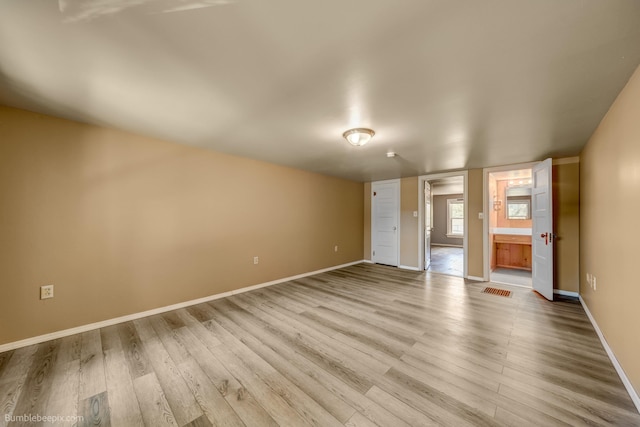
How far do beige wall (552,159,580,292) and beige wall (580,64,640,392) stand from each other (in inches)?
37.6

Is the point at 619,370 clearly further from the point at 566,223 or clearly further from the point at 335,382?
the point at 566,223

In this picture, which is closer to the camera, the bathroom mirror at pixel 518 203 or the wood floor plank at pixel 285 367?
the wood floor plank at pixel 285 367

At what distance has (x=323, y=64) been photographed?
4.81ft

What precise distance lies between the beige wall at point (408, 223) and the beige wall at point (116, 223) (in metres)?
3.01

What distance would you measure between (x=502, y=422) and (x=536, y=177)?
12.5ft

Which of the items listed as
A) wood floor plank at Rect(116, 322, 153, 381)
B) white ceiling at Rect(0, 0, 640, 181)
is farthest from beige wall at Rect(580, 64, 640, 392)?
wood floor plank at Rect(116, 322, 153, 381)

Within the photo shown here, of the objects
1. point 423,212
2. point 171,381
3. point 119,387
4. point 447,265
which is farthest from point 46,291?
point 447,265

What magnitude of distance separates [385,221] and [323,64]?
15.5 ft

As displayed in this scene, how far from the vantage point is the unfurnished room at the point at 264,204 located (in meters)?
1.25

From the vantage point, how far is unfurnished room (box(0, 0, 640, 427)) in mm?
1247

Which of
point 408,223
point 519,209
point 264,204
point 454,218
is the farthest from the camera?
point 454,218

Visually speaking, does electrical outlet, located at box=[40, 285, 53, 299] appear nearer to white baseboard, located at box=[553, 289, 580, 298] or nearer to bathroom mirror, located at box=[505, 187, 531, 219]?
white baseboard, located at box=[553, 289, 580, 298]

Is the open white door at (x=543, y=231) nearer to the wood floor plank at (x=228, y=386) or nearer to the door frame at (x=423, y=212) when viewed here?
the door frame at (x=423, y=212)

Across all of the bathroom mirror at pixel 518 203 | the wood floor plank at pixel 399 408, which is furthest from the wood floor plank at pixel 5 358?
the bathroom mirror at pixel 518 203
